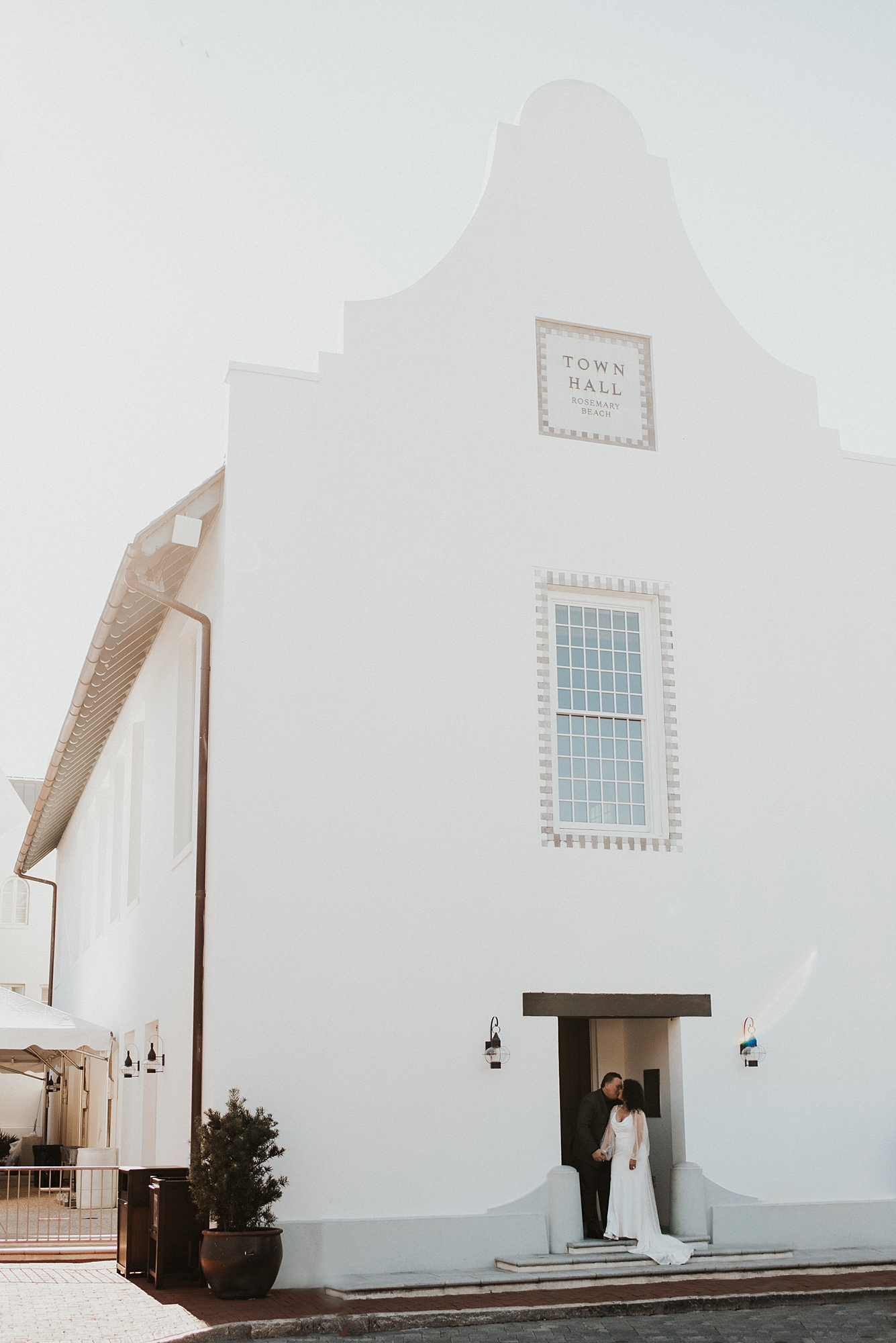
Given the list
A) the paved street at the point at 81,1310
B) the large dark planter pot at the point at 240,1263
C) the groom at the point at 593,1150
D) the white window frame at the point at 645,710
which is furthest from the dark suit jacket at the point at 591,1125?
the paved street at the point at 81,1310

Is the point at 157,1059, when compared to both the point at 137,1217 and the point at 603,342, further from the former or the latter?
the point at 603,342

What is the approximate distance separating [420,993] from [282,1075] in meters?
1.37

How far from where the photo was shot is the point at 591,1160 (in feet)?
39.5

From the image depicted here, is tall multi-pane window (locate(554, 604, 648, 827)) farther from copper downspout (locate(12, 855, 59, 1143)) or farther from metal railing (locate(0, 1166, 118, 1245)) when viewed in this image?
copper downspout (locate(12, 855, 59, 1143))

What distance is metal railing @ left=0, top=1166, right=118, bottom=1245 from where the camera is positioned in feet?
45.3

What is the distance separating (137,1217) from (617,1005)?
4552 mm

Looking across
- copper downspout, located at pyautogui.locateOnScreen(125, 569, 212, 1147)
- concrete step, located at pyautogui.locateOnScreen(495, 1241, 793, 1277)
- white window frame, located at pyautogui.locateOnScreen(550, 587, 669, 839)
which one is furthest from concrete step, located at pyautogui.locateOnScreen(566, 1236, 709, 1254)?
white window frame, located at pyautogui.locateOnScreen(550, 587, 669, 839)

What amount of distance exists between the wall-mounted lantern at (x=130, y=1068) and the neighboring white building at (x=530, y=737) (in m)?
1.06

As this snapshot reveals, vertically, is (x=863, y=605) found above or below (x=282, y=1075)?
above

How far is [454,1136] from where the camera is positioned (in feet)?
37.5

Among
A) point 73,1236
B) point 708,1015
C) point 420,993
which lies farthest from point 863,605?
point 73,1236

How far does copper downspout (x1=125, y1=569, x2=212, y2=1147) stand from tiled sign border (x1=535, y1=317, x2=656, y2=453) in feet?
13.1

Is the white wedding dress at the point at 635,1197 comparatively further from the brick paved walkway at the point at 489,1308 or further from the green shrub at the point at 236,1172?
the green shrub at the point at 236,1172

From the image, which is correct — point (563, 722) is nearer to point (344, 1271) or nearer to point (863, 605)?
point (863, 605)
